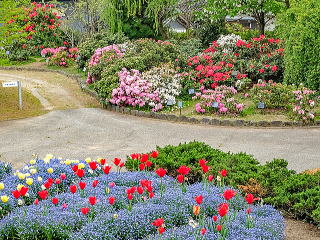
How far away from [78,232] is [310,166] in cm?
520

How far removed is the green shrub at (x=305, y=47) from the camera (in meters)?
14.6

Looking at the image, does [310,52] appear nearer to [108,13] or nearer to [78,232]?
[108,13]

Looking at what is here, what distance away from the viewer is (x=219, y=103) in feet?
46.4

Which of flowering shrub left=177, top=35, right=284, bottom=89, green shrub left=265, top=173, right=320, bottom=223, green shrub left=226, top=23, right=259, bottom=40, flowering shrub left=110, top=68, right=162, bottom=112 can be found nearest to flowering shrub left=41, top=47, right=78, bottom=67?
green shrub left=226, top=23, right=259, bottom=40

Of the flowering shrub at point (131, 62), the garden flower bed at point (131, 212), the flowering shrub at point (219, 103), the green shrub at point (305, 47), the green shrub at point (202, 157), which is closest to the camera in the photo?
the garden flower bed at point (131, 212)

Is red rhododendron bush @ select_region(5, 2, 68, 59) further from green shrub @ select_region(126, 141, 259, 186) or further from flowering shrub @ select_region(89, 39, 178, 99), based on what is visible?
green shrub @ select_region(126, 141, 259, 186)

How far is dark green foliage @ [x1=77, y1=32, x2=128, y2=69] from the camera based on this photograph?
2067 centimetres

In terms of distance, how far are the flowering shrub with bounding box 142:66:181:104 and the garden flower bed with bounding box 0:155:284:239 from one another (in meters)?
7.71

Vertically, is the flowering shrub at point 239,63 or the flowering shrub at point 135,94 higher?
the flowering shrub at point 239,63

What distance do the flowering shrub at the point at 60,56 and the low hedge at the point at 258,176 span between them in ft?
49.1

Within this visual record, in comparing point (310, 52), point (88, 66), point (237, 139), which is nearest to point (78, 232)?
point (237, 139)

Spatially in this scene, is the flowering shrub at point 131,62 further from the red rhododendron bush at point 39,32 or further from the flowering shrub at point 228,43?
the red rhododendron bush at point 39,32

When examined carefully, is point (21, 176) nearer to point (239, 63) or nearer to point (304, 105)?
point (304, 105)

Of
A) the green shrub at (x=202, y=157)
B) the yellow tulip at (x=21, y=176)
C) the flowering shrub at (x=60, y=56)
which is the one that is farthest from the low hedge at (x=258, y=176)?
the flowering shrub at (x=60, y=56)
